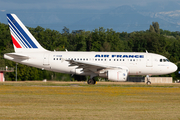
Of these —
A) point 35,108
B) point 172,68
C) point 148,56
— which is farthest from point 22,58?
point 35,108

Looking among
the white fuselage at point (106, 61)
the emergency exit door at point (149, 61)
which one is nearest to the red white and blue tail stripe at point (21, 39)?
the white fuselage at point (106, 61)

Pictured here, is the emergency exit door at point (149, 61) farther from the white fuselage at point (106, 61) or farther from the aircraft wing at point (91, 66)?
the aircraft wing at point (91, 66)

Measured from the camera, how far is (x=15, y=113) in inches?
592

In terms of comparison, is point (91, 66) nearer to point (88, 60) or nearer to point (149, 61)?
point (88, 60)

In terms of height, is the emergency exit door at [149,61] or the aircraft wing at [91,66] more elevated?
the emergency exit door at [149,61]

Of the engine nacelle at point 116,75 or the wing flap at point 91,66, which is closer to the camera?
the wing flap at point 91,66

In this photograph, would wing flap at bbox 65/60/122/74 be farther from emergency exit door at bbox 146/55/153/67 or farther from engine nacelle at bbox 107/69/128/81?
emergency exit door at bbox 146/55/153/67

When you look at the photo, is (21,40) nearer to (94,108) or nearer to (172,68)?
(172,68)

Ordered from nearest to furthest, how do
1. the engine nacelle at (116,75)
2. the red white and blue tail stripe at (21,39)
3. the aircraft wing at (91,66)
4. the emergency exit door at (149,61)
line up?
1. the aircraft wing at (91,66)
2. the engine nacelle at (116,75)
3. the emergency exit door at (149,61)
4. the red white and blue tail stripe at (21,39)

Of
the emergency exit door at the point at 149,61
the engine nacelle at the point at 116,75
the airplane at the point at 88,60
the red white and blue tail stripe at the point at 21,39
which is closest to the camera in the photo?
the engine nacelle at the point at 116,75

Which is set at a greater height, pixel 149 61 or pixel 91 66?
pixel 149 61

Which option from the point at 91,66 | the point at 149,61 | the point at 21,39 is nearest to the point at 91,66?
the point at 91,66

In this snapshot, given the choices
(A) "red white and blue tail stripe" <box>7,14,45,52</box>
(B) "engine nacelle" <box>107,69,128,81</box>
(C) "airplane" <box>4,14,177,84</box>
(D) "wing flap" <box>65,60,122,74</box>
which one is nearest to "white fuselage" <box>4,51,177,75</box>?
(C) "airplane" <box>4,14,177,84</box>

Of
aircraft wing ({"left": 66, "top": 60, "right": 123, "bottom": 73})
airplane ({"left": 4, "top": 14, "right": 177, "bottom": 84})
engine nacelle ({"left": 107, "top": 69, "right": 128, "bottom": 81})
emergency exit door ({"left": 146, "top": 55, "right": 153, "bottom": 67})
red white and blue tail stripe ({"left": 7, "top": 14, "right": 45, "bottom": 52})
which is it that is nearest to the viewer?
aircraft wing ({"left": 66, "top": 60, "right": 123, "bottom": 73})
